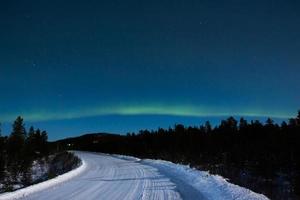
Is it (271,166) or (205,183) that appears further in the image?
(271,166)

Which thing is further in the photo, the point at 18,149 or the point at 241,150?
the point at 18,149

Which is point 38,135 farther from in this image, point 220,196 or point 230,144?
point 220,196

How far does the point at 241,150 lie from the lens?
65625mm

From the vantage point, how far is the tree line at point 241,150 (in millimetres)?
30172

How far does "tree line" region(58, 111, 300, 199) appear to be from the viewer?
30172 mm

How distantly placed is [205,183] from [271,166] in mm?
34810

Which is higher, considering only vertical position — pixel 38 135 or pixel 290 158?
pixel 38 135

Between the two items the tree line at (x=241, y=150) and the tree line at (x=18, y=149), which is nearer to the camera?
the tree line at (x=241, y=150)

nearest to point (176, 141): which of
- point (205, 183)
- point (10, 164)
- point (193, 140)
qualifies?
point (193, 140)

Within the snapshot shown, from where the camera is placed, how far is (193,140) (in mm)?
92938

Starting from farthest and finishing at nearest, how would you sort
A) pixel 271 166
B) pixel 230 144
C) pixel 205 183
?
pixel 230 144 < pixel 271 166 < pixel 205 183

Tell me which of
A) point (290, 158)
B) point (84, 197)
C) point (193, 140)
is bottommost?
point (84, 197)

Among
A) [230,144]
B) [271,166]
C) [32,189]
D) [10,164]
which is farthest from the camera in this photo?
[230,144]

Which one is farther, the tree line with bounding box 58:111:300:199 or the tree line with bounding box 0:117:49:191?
the tree line with bounding box 0:117:49:191
